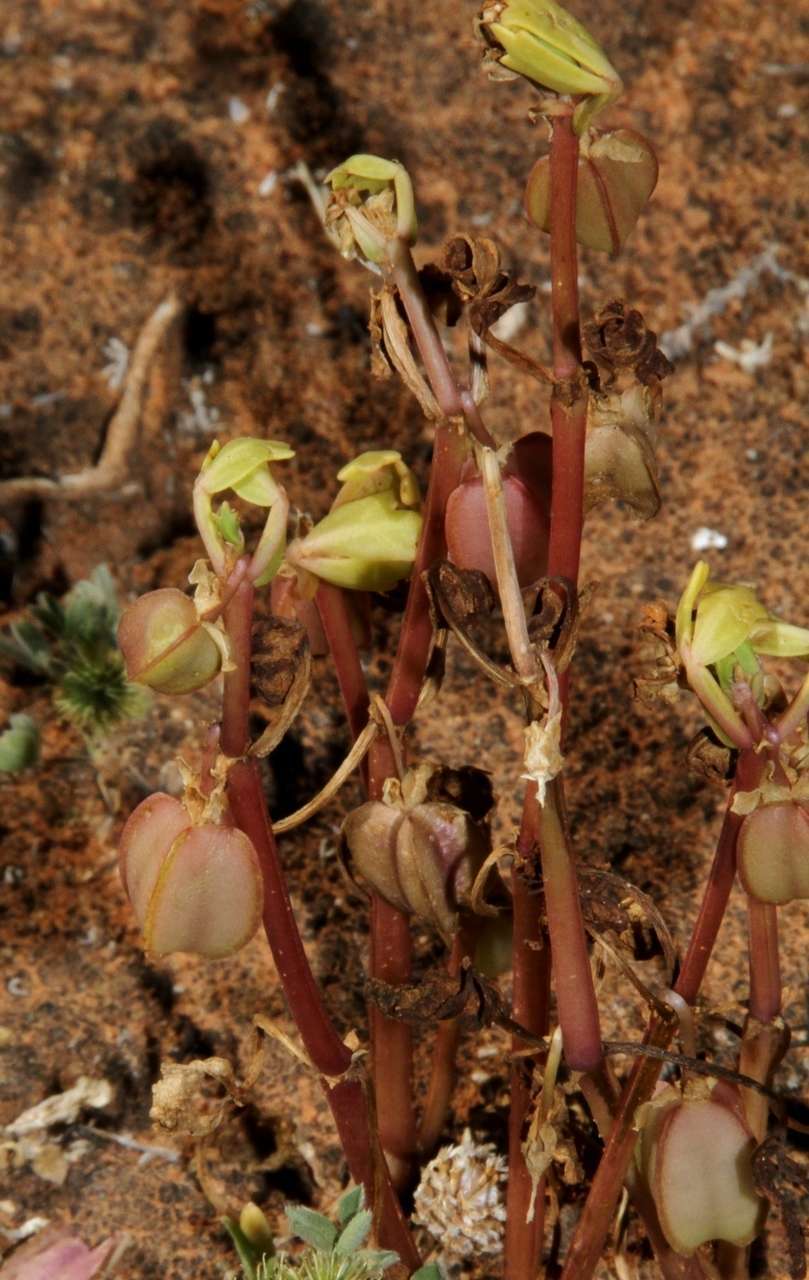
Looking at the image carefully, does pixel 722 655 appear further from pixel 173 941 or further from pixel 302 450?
pixel 302 450

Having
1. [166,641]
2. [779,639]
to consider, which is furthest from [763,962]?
[166,641]

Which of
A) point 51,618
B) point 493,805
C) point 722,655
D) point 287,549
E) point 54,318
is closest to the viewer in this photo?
point 722,655

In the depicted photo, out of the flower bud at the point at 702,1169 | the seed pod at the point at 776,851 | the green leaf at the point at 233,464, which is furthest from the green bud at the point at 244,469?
the flower bud at the point at 702,1169

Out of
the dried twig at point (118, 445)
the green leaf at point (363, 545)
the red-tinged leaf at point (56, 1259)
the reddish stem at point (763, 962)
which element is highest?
the green leaf at point (363, 545)

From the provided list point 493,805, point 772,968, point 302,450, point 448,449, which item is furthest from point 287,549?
point 302,450

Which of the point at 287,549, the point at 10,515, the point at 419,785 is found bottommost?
the point at 10,515

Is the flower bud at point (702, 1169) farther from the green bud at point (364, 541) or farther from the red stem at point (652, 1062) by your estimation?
the green bud at point (364, 541)

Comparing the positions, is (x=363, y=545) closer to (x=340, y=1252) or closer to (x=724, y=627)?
(x=724, y=627)
